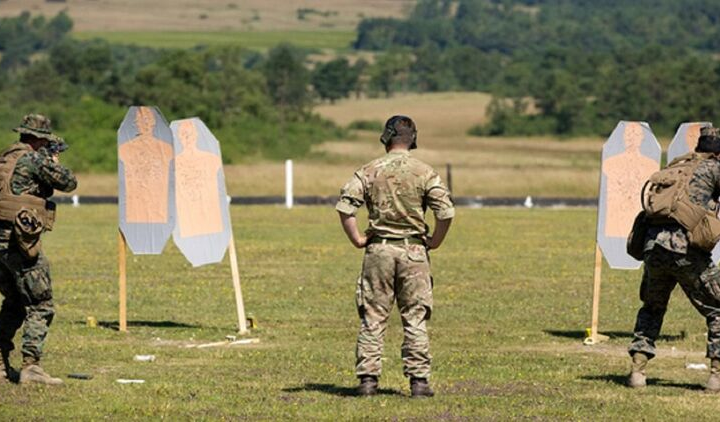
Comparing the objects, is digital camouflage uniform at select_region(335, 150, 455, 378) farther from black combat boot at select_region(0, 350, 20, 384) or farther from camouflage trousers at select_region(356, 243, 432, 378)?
black combat boot at select_region(0, 350, 20, 384)

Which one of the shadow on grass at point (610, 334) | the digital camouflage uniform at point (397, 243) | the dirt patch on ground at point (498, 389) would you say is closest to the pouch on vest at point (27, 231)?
the digital camouflage uniform at point (397, 243)

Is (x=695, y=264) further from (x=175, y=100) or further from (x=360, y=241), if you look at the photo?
(x=175, y=100)

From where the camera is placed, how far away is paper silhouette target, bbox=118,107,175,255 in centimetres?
2014

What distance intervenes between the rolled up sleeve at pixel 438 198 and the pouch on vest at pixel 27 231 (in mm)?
3632

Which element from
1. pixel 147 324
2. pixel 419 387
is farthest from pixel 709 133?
pixel 147 324

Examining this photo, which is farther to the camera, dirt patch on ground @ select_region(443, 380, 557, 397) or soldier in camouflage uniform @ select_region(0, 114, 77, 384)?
dirt patch on ground @ select_region(443, 380, 557, 397)

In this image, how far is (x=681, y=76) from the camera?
4493 inches

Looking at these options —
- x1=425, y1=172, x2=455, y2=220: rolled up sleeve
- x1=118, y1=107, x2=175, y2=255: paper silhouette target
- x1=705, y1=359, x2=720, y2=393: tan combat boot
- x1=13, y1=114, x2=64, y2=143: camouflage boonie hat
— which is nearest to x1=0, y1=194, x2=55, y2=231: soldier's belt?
x1=13, y1=114, x2=64, y2=143: camouflage boonie hat

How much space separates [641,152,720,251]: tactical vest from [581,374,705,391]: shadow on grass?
1.59 m

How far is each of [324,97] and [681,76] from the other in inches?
1904

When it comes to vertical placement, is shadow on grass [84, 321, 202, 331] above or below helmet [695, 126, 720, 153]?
below

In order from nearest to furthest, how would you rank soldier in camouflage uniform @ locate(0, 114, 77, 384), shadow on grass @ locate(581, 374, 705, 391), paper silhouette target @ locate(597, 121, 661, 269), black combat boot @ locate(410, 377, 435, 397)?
black combat boot @ locate(410, 377, 435, 397) → soldier in camouflage uniform @ locate(0, 114, 77, 384) → shadow on grass @ locate(581, 374, 705, 391) → paper silhouette target @ locate(597, 121, 661, 269)

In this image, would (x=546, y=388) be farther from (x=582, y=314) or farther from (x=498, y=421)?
(x=582, y=314)

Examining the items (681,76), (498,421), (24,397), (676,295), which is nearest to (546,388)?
(498,421)
